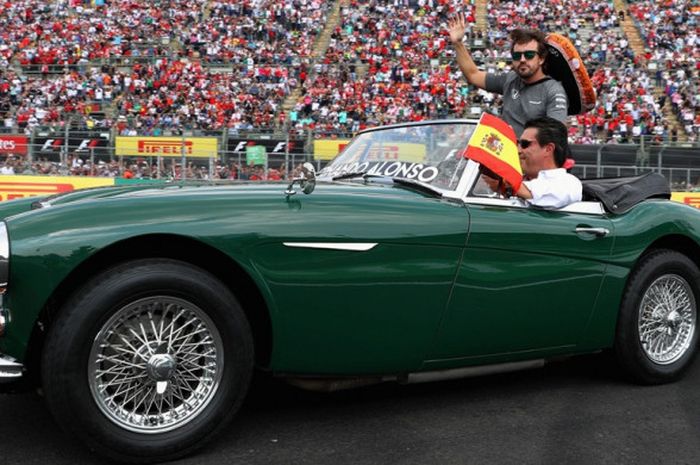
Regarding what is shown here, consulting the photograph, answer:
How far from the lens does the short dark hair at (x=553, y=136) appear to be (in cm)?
359

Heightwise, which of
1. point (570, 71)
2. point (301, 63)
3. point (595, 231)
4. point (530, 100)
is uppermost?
point (301, 63)

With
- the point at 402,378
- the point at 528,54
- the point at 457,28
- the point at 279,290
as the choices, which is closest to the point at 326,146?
the point at 457,28

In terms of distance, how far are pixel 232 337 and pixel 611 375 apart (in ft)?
7.48

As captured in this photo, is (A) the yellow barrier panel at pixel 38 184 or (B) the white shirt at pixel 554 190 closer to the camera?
(B) the white shirt at pixel 554 190

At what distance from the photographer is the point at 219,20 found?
29.1 m

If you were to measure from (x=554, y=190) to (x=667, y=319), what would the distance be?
1104 mm

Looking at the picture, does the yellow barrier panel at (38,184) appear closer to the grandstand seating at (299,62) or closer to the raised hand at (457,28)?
the grandstand seating at (299,62)

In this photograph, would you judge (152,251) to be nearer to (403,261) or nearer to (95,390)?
(95,390)

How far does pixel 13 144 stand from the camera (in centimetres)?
1520

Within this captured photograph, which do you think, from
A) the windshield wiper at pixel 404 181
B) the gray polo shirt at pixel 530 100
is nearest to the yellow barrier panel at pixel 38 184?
the gray polo shirt at pixel 530 100

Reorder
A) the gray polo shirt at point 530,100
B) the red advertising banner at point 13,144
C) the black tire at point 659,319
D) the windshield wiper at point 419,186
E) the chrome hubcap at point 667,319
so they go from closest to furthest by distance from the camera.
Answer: the windshield wiper at point 419,186 → the black tire at point 659,319 → the chrome hubcap at point 667,319 → the gray polo shirt at point 530,100 → the red advertising banner at point 13,144

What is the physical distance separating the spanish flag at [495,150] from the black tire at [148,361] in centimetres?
138

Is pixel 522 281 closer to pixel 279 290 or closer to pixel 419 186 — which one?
pixel 419 186

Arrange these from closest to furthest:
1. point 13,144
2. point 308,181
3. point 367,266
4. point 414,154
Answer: point 367,266 → point 308,181 → point 414,154 → point 13,144
